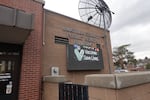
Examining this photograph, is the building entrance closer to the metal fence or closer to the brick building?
the brick building

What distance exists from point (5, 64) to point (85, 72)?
175 inches

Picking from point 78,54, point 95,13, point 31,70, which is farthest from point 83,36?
point 31,70

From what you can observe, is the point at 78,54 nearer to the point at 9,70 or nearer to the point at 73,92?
the point at 9,70

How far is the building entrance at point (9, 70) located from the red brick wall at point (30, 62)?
0.19 metres

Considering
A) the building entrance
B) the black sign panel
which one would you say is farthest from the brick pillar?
the black sign panel

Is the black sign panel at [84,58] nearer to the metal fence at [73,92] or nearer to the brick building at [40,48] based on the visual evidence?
the brick building at [40,48]

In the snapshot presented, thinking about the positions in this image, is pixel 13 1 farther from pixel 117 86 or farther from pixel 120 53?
pixel 120 53

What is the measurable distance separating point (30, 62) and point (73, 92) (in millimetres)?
2201

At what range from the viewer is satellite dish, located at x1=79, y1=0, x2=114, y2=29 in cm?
866

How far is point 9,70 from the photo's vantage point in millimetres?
4484

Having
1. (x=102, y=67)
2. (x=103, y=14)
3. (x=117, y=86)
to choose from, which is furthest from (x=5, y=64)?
(x=103, y=14)

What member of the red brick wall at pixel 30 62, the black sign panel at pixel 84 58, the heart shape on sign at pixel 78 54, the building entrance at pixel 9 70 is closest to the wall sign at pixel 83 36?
the black sign panel at pixel 84 58

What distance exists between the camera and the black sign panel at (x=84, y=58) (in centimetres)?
698

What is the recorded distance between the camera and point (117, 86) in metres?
1.87
